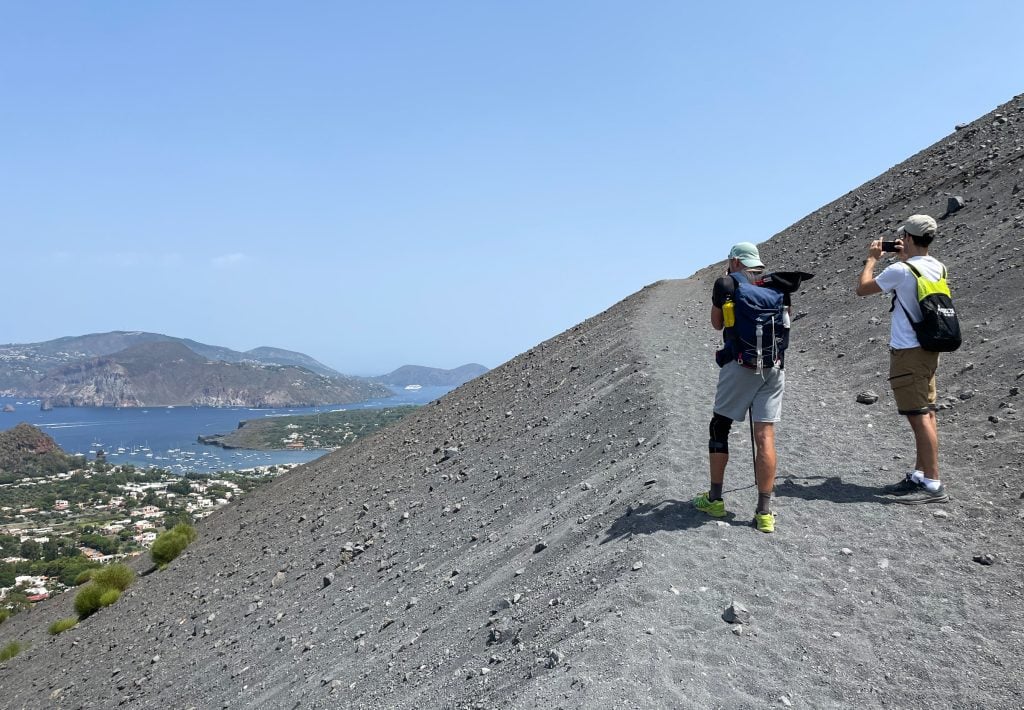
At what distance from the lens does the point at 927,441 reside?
6352mm

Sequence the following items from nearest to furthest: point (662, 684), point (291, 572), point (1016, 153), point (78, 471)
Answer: point (662, 684), point (291, 572), point (1016, 153), point (78, 471)

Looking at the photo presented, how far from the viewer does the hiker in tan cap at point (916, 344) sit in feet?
20.7

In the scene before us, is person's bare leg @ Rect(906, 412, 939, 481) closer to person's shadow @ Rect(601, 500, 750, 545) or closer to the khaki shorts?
the khaki shorts

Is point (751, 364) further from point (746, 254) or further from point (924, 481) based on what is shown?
point (924, 481)

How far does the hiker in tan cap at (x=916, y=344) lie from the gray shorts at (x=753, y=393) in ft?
4.84

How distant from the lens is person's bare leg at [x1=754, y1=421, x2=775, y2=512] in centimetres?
565

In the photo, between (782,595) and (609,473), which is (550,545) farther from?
(782,595)

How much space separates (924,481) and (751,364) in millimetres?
2505

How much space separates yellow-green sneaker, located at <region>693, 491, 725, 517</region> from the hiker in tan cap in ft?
6.59

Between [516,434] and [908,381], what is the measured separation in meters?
8.67

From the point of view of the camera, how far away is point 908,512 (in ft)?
20.2

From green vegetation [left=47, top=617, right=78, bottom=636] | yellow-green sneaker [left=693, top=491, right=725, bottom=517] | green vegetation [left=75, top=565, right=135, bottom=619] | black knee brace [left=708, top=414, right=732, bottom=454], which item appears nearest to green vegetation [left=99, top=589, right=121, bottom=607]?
green vegetation [left=75, top=565, right=135, bottom=619]

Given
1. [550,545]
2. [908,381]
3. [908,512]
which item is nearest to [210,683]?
[550,545]

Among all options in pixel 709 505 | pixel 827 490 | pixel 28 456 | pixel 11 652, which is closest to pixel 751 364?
pixel 709 505
